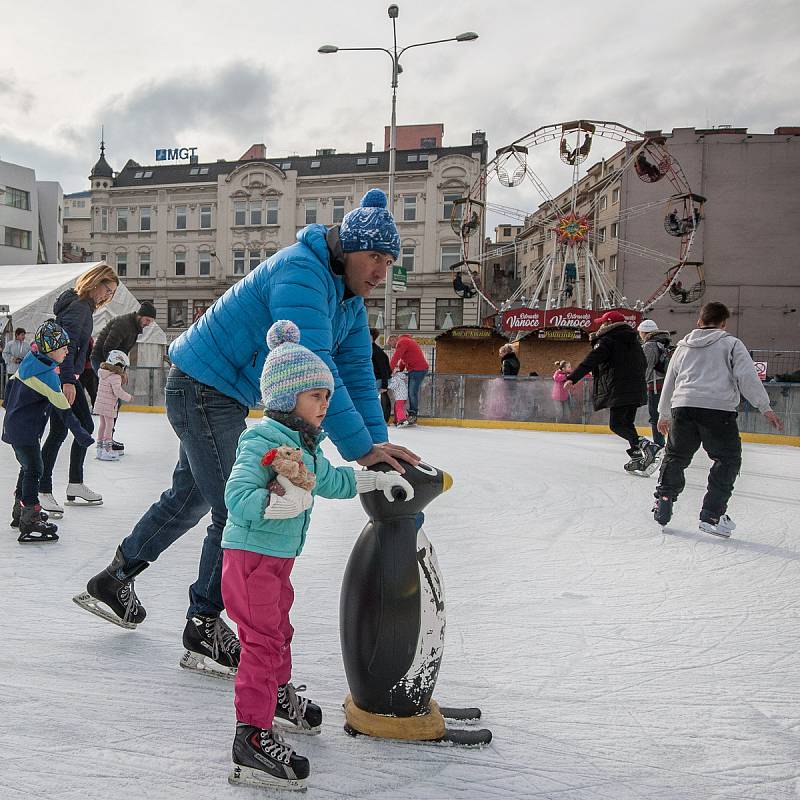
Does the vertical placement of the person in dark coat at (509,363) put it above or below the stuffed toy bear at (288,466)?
above

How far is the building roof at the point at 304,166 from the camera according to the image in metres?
32.2

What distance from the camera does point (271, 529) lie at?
1.54m

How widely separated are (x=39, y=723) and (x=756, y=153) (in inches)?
1238

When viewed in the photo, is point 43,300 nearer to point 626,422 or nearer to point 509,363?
point 509,363

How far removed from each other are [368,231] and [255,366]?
0.50 metres

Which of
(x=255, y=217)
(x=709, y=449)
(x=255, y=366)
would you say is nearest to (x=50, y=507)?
(x=255, y=366)

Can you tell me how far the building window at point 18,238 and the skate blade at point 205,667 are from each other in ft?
138

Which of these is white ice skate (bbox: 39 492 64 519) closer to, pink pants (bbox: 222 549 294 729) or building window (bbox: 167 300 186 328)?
pink pants (bbox: 222 549 294 729)

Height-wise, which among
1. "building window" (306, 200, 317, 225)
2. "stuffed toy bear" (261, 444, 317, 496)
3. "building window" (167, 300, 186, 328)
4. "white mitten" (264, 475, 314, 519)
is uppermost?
"building window" (306, 200, 317, 225)

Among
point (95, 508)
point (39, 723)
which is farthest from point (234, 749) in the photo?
point (95, 508)

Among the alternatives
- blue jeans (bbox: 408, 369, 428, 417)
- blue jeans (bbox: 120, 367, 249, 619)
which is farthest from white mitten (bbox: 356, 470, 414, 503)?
blue jeans (bbox: 408, 369, 428, 417)

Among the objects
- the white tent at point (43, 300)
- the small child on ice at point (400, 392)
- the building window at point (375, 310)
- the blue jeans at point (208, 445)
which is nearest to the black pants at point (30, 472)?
the blue jeans at point (208, 445)

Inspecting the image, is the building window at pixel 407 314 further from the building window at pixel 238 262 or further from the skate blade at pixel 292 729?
the skate blade at pixel 292 729

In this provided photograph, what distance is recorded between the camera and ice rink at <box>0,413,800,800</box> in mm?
1529
